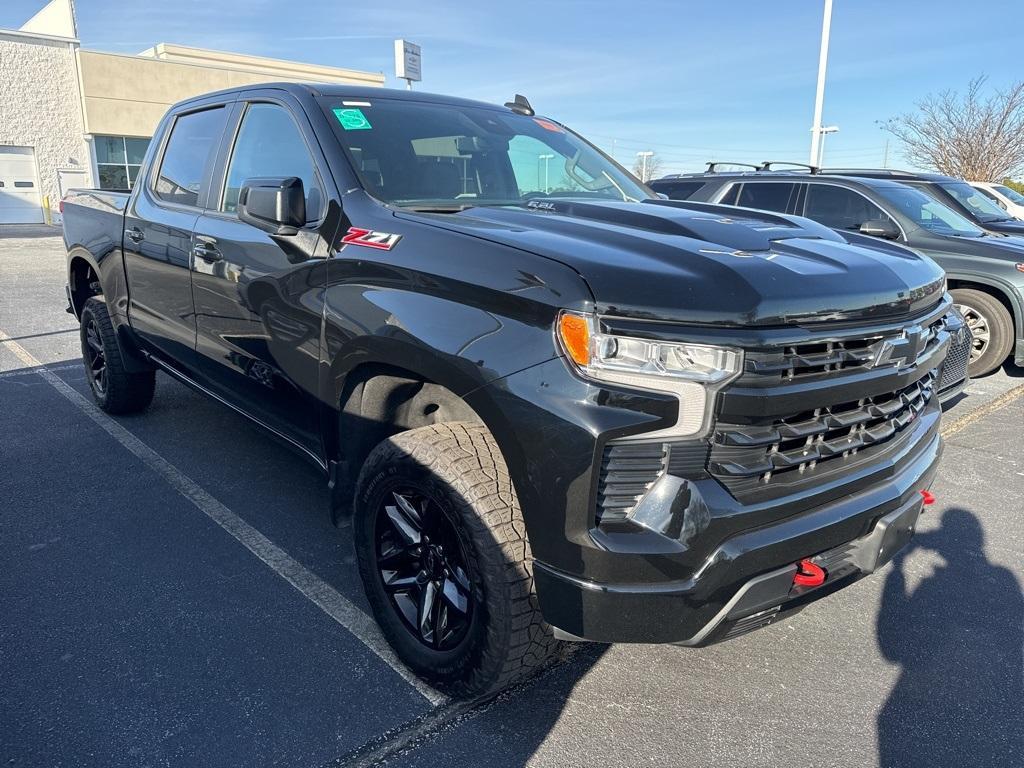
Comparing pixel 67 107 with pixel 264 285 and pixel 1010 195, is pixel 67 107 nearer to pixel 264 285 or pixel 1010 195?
pixel 1010 195

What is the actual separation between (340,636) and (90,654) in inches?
32.7

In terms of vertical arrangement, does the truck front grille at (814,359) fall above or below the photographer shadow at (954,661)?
above

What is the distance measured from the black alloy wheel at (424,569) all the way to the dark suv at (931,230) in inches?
217

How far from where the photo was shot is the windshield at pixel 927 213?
7316 millimetres

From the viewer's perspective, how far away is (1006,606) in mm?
3098

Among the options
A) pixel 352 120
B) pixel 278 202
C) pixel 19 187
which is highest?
pixel 352 120

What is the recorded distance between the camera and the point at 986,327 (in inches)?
277

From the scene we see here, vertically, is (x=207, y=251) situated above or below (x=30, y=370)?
above

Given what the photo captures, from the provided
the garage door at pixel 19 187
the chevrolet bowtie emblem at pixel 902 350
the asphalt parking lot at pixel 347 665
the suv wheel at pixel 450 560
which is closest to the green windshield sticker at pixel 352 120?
the suv wheel at pixel 450 560

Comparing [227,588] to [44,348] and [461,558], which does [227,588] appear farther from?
[44,348]

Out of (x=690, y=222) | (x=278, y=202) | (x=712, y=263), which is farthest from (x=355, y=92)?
(x=712, y=263)

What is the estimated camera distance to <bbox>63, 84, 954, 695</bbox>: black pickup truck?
1891mm

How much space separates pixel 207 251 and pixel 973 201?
8015 millimetres

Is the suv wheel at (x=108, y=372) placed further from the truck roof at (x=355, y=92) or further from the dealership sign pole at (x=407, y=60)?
the dealership sign pole at (x=407, y=60)
